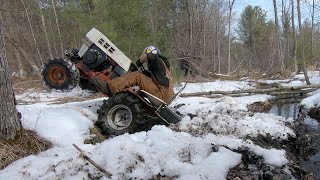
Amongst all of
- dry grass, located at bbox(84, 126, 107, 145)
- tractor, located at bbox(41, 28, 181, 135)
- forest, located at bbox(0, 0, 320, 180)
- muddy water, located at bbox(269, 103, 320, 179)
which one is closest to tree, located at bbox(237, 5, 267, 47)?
forest, located at bbox(0, 0, 320, 180)

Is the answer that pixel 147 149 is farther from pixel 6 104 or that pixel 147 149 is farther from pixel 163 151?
pixel 6 104

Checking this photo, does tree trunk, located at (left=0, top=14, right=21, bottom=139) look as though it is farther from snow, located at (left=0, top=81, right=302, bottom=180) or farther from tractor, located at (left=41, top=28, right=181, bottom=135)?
tractor, located at (left=41, top=28, right=181, bottom=135)

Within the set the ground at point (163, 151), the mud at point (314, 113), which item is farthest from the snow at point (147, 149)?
the mud at point (314, 113)

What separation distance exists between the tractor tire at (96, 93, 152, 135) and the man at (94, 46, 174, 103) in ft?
0.76

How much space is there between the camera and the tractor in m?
5.66

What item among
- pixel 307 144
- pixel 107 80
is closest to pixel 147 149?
pixel 107 80

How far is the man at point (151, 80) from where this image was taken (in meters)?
5.84

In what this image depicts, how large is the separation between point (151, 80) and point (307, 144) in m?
2.94

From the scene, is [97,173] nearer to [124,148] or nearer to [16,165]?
[124,148]

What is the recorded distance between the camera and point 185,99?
9000 mm

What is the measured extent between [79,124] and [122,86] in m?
1.03

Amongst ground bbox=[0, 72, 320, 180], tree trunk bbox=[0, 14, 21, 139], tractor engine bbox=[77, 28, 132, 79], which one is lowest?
ground bbox=[0, 72, 320, 180]

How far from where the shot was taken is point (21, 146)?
13.7 ft

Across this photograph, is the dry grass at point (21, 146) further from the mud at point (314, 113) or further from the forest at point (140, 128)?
the mud at point (314, 113)
